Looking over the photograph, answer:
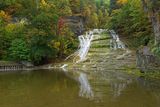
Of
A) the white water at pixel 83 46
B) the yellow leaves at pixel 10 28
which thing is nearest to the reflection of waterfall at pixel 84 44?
the white water at pixel 83 46

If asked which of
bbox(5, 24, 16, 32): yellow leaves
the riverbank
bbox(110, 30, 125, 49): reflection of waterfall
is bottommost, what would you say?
the riverbank

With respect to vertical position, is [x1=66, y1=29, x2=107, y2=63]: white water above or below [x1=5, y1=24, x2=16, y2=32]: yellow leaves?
below

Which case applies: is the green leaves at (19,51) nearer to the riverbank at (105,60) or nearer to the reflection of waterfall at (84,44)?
the riverbank at (105,60)

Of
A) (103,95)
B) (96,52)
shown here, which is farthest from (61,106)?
(96,52)

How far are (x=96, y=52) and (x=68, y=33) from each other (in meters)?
7.66

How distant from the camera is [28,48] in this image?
4425 cm

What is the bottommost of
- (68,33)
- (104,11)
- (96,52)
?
(96,52)

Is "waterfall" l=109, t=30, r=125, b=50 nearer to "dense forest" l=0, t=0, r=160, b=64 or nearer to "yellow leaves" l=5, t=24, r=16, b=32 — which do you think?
"dense forest" l=0, t=0, r=160, b=64

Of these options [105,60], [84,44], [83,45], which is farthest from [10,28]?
[105,60]

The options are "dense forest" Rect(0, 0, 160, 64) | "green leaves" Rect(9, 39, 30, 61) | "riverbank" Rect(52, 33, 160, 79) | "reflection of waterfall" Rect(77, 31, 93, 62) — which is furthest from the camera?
"reflection of waterfall" Rect(77, 31, 93, 62)

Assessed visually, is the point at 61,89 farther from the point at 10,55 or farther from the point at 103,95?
the point at 10,55

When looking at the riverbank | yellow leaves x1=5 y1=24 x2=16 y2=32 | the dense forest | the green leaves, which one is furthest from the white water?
yellow leaves x1=5 y1=24 x2=16 y2=32

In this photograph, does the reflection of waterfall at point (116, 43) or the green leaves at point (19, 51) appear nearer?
the green leaves at point (19, 51)

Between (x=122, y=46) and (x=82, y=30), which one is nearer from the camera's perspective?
(x=122, y=46)
